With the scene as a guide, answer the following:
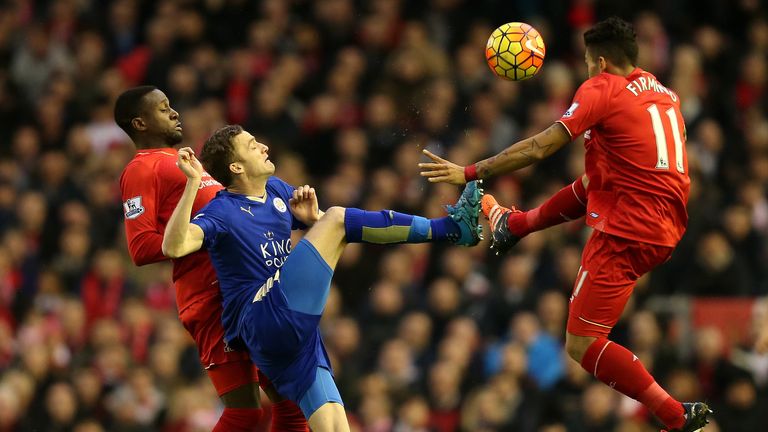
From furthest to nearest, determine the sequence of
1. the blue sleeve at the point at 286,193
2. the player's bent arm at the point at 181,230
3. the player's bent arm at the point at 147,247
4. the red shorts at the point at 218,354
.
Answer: the blue sleeve at the point at 286,193, the red shorts at the point at 218,354, the player's bent arm at the point at 147,247, the player's bent arm at the point at 181,230

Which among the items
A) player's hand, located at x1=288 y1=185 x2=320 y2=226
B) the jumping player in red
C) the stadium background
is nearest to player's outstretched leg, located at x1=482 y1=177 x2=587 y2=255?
player's hand, located at x1=288 y1=185 x2=320 y2=226

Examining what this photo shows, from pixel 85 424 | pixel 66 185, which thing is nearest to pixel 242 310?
pixel 85 424

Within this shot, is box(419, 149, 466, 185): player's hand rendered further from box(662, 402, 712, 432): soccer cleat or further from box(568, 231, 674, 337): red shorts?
box(662, 402, 712, 432): soccer cleat

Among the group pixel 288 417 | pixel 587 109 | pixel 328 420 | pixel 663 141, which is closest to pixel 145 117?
pixel 288 417

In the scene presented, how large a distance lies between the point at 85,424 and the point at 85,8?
655 centimetres

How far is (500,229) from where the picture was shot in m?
8.97

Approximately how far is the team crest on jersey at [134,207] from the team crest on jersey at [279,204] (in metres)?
0.78

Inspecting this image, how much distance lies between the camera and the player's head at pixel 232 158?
825 centimetres

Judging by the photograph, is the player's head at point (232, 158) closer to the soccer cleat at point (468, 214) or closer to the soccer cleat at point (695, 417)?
the soccer cleat at point (468, 214)

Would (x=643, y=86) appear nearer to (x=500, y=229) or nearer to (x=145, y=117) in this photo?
(x=500, y=229)

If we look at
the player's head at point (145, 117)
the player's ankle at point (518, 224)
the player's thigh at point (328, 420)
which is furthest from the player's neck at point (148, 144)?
the player's ankle at point (518, 224)

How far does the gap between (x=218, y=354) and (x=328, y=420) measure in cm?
90

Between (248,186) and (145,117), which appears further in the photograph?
(145,117)

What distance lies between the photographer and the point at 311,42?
644 inches
